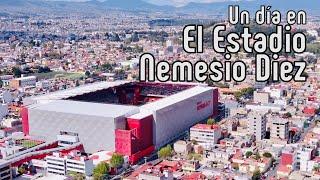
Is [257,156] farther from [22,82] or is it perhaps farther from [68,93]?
[22,82]

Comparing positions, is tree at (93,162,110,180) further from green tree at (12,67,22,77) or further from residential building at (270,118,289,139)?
green tree at (12,67,22,77)

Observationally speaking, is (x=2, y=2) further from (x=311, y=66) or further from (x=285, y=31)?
(x=285, y=31)

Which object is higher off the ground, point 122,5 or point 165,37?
point 122,5

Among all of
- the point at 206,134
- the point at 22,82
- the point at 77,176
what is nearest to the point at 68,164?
the point at 77,176

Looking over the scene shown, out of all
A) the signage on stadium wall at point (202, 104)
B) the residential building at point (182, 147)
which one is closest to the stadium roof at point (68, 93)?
the signage on stadium wall at point (202, 104)

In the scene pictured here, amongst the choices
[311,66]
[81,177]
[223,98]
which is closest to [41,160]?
[81,177]

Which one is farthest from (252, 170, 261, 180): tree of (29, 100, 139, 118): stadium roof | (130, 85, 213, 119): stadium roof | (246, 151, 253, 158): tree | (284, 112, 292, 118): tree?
(284, 112, 292, 118): tree

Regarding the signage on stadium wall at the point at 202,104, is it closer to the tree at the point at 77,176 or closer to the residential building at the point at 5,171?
the tree at the point at 77,176

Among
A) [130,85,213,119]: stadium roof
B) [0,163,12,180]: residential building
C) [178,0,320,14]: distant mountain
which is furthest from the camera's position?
[178,0,320,14]: distant mountain
